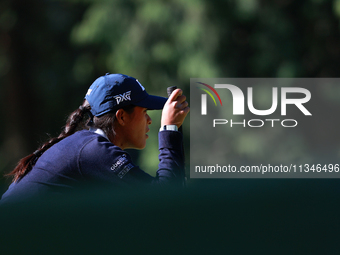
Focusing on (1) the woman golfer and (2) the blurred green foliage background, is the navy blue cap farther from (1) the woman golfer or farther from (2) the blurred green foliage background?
(2) the blurred green foliage background

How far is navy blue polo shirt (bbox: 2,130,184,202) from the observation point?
121 centimetres

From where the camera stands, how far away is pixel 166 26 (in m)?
3.76

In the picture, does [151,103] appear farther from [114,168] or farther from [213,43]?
[213,43]

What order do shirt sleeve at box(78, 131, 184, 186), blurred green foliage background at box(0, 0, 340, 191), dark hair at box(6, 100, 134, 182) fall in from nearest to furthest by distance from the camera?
shirt sleeve at box(78, 131, 184, 186)
dark hair at box(6, 100, 134, 182)
blurred green foliage background at box(0, 0, 340, 191)

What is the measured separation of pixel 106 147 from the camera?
123 centimetres

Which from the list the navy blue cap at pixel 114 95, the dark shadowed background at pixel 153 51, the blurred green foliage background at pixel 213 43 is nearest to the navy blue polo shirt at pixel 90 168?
the navy blue cap at pixel 114 95

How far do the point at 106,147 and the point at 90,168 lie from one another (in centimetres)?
8

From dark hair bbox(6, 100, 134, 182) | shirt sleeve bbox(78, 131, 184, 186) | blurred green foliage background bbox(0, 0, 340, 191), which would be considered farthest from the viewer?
blurred green foliage background bbox(0, 0, 340, 191)

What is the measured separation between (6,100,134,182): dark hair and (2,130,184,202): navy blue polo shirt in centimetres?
5

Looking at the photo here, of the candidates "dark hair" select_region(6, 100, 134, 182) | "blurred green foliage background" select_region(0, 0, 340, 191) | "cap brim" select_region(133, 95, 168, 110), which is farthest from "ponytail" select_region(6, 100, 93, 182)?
"blurred green foliage background" select_region(0, 0, 340, 191)

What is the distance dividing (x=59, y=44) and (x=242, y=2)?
223cm

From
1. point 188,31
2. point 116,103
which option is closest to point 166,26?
point 188,31

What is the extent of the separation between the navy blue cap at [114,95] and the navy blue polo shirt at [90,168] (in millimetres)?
113

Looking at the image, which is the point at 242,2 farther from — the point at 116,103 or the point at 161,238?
the point at 161,238
